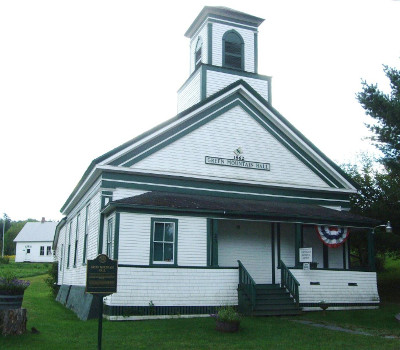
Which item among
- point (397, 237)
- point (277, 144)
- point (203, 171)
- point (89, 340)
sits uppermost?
point (277, 144)

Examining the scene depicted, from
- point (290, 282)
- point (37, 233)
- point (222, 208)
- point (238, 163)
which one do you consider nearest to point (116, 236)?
point (222, 208)

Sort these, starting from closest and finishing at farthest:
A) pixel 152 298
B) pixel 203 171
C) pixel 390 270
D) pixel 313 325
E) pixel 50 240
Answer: pixel 313 325
pixel 152 298
pixel 203 171
pixel 390 270
pixel 50 240

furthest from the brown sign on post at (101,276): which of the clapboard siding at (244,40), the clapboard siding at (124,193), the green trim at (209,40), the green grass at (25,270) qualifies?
the green grass at (25,270)

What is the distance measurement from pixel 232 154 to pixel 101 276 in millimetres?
11066

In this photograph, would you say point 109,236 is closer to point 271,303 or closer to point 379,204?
point 271,303

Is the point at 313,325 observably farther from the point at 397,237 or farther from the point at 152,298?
the point at 397,237

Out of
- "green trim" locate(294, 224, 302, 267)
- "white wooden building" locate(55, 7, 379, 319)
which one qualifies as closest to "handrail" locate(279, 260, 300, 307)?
"white wooden building" locate(55, 7, 379, 319)

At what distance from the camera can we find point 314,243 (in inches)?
849

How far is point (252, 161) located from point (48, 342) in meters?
11.9

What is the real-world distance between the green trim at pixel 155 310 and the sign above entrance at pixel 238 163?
6019 millimetres

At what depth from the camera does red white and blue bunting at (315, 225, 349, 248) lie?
64.6 feet

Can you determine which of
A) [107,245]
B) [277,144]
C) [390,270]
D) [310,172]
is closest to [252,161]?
[277,144]

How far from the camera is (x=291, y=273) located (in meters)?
18.5

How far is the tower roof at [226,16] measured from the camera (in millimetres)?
23953
